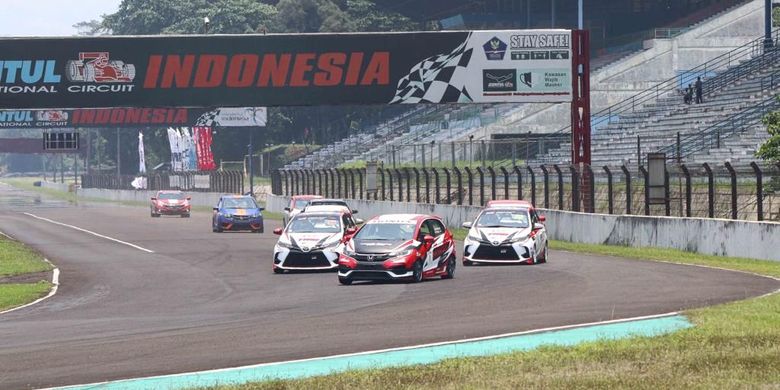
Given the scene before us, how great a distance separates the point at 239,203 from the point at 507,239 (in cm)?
2309

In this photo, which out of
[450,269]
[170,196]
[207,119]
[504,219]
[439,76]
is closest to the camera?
[450,269]

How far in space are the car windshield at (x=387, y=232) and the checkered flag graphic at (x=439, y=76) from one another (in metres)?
18.9

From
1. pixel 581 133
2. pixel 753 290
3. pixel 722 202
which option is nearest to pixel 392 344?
pixel 753 290

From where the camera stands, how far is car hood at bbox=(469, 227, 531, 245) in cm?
3116

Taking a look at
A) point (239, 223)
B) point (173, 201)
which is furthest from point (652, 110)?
point (173, 201)

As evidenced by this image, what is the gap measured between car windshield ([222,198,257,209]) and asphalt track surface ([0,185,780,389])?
16908 mm

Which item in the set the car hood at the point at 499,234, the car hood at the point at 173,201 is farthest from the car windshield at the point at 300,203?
the car hood at the point at 173,201

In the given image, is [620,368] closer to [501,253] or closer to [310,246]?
[310,246]

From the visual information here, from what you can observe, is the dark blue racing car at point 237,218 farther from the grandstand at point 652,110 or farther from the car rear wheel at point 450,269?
the car rear wheel at point 450,269

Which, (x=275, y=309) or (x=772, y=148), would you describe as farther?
(x=772, y=148)

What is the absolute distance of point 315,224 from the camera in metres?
30.5

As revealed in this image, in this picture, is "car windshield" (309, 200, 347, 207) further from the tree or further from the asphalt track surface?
the tree

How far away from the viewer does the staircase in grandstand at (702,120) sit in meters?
52.4

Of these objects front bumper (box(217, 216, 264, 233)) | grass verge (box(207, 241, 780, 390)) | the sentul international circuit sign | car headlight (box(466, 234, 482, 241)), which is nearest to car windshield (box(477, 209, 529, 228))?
car headlight (box(466, 234, 482, 241))
